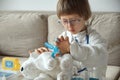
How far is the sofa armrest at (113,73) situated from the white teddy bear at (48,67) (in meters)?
0.49

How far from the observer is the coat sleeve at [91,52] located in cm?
96

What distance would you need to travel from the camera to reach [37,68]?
3.41ft

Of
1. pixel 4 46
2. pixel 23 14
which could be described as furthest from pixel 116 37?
pixel 4 46

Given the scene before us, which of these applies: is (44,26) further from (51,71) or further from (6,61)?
(51,71)

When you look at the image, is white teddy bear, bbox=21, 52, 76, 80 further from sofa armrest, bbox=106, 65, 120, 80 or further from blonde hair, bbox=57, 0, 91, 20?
sofa armrest, bbox=106, 65, 120, 80

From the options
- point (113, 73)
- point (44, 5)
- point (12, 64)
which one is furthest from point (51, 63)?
point (44, 5)

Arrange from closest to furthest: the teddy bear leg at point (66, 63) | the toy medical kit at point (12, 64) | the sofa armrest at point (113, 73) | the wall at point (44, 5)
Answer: the teddy bear leg at point (66, 63) → the toy medical kit at point (12, 64) → the sofa armrest at point (113, 73) → the wall at point (44, 5)

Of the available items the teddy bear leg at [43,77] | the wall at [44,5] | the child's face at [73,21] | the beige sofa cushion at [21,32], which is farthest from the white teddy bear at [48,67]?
the wall at [44,5]

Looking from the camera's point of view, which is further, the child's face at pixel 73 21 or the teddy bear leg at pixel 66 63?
the child's face at pixel 73 21

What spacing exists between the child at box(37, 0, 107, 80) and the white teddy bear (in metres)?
0.04

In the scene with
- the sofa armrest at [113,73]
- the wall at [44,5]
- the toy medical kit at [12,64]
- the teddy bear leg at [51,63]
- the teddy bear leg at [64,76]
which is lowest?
the sofa armrest at [113,73]

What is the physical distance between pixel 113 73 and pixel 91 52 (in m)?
0.59

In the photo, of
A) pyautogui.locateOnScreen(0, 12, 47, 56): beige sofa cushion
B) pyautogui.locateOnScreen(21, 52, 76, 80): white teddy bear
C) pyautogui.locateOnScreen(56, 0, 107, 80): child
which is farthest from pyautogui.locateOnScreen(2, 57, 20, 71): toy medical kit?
pyautogui.locateOnScreen(0, 12, 47, 56): beige sofa cushion

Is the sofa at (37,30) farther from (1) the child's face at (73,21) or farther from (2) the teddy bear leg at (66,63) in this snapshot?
(2) the teddy bear leg at (66,63)
